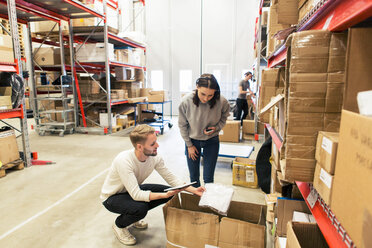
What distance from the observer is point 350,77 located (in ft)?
3.01

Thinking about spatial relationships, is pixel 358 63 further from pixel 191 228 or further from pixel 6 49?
pixel 6 49

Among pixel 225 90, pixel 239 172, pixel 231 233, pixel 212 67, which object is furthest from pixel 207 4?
pixel 231 233

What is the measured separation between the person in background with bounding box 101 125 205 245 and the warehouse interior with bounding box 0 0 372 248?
0.04 feet

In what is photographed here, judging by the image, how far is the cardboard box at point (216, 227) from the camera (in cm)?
163

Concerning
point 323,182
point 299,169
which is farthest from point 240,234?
point 323,182

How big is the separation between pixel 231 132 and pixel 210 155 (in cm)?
343

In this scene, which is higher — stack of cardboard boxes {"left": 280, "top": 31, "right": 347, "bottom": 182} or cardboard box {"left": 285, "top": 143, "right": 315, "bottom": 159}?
stack of cardboard boxes {"left": 280, "top": 31, "right": 347, "bottom": 182}

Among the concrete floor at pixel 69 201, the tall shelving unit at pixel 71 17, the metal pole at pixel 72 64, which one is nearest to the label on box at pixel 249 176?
the concrete floor at pixel 69 201

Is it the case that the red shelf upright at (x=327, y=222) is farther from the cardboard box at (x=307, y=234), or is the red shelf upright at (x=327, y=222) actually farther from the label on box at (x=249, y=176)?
the label on box at (x=249, y=176)

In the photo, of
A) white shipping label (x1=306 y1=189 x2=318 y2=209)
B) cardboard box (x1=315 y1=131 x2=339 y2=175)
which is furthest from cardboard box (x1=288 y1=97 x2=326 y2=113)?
white shipping label (x1=306 y1=189 x2=318 y2=209)

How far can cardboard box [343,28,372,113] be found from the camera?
894 mm

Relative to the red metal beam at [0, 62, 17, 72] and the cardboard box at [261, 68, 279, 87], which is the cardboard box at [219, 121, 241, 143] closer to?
the cardboard box at [261, 68, 279, 87]

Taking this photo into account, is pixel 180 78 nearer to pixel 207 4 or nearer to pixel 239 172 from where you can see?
pixel 207 4

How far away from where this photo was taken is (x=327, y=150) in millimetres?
956
